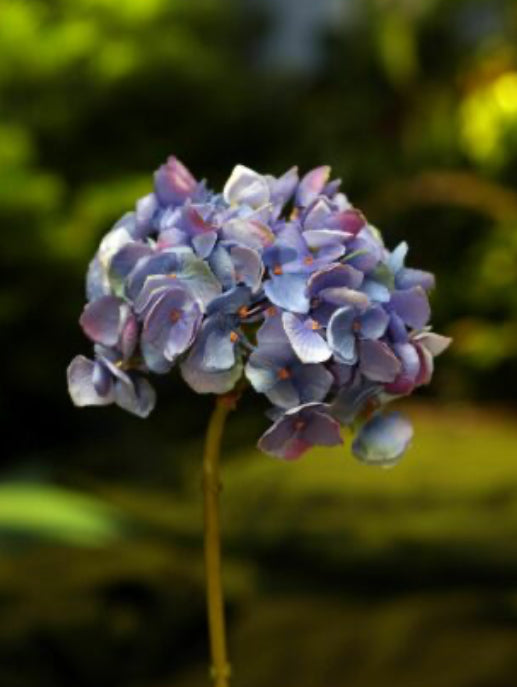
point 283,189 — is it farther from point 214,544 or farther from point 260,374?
point 214,544

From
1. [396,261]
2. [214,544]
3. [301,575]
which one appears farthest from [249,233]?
[301,575]

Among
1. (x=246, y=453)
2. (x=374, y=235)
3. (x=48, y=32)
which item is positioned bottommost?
(x=374, y=235)

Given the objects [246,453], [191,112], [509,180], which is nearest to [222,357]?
[246,453]

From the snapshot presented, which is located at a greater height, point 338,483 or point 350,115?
point 350,115

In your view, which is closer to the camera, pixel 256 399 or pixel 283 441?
pixel 283 441

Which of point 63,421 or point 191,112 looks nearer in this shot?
point 63,421

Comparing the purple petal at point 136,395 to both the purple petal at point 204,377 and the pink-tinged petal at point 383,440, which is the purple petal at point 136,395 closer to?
the purple petal at point 204,377

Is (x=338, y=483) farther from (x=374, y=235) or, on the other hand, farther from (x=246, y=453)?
(x=374, y=235)
